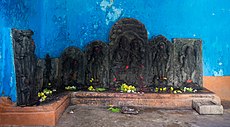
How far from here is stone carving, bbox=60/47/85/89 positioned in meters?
6.35

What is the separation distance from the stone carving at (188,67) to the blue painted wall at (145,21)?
1.22 ft

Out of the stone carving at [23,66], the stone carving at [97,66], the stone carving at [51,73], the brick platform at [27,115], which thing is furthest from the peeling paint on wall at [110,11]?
the brick platform at [27,115]

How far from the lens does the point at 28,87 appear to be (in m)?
4.48

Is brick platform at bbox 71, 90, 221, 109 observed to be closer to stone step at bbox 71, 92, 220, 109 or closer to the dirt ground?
stone step at bbox 71, 92, 220, 109

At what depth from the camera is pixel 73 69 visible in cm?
638

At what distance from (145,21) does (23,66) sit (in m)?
3.75

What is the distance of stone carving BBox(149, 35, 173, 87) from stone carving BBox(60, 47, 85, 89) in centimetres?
197

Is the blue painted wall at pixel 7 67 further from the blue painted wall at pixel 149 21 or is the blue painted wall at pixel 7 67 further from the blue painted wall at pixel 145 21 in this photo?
the blue painted wall at pixel 149 21

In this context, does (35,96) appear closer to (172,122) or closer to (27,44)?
(27,44)

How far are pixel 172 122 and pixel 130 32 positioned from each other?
2.94m

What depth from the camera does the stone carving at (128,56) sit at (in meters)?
6.34

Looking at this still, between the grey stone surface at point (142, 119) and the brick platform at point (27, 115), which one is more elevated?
the brick platform at point (27, 115)

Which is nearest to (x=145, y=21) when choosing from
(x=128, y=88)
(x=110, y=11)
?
(x=110, y=11)

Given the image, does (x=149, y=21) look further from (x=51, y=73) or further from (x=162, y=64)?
(x=51, y=73)
